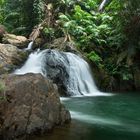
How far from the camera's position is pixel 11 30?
2383cm

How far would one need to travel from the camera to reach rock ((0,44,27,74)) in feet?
50.1

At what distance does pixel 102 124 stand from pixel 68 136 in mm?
1725

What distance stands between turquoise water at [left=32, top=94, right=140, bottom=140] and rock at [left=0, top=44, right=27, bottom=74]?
383cm

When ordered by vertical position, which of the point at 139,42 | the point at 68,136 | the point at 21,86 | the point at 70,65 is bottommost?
the point at 68,136

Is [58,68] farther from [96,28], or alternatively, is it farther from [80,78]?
[96,28]

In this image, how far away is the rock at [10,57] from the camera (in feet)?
50.1

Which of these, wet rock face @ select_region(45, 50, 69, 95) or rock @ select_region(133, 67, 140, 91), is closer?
wet rock face @ select_region(45, 50, 69, 95)

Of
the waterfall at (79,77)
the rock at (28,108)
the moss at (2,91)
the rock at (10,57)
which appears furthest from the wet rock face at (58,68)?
the moss at (2,91)

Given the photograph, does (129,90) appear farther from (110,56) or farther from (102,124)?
(102,124)

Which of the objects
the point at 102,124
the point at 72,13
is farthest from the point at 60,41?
the point at 102,124

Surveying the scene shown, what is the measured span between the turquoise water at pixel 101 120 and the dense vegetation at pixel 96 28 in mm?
4471

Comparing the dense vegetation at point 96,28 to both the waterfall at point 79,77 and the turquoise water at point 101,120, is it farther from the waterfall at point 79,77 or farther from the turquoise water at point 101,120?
the turquoise water at point 101,120

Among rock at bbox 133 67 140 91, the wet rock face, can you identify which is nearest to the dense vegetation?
rock at bbox 133 67 140 91

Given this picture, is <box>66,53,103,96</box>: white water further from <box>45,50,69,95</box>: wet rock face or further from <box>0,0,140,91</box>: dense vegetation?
<box>0,0,140,91</box>: dense vegetation
